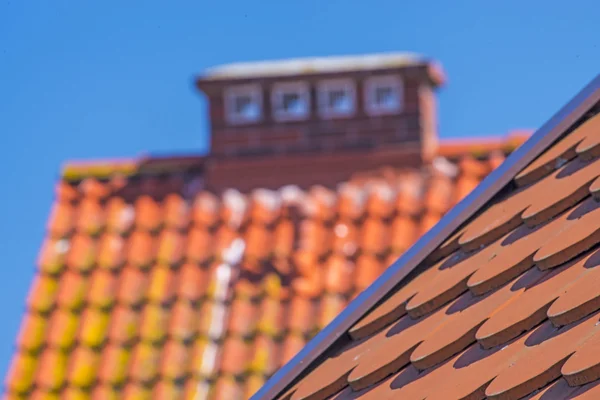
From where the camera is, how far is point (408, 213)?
7.26 metres

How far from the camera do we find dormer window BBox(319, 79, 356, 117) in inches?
322

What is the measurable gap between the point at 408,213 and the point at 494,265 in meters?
4.81

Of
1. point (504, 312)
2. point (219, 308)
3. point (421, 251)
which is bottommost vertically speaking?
point (504, 312)

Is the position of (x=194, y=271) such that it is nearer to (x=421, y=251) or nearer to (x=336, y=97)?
(x=336, y=97)

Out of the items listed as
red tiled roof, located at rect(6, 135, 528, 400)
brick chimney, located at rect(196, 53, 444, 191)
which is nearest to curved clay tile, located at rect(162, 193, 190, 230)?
red tiled roof, located at rect(6, 135, 528, 400)

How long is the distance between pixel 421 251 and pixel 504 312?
0.45 m

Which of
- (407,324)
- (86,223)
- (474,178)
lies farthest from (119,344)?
(407,324)

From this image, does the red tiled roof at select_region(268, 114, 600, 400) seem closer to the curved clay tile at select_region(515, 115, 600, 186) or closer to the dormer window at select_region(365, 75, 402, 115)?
the curved clay tile at select_region(515, 115, 600, 186)

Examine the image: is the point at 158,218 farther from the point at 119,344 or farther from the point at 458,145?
the point at 458,145

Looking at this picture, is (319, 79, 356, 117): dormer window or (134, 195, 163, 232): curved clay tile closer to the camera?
(134, 195, 163, 232): curved clay tile

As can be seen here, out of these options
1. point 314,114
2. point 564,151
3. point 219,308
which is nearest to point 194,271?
point 219,308

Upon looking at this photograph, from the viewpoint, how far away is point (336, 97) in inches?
326

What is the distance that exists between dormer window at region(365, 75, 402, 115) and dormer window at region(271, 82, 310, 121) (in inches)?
15.6

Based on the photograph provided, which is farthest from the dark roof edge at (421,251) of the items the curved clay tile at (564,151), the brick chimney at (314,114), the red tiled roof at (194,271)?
the brick chimney at (314,114)
